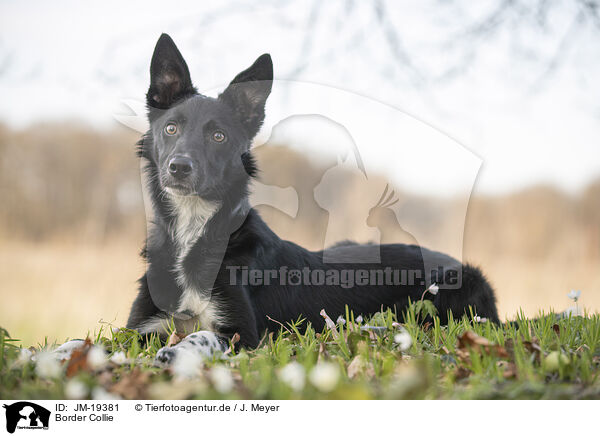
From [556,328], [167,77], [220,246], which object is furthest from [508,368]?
[167,77]

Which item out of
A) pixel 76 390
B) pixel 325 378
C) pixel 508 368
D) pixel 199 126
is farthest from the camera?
pixel 199 126

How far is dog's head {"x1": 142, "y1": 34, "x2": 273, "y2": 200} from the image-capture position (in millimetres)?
3006

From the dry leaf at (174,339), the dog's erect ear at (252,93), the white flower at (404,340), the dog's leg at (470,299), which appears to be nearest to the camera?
the white flower at (404,340)

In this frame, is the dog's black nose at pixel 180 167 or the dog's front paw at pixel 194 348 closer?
the dog's front paw at pixel 194 348

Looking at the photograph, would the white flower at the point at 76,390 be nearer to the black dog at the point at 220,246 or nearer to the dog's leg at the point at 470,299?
the black dog at the point at 220,246

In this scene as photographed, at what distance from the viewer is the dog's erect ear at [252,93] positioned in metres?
3.14

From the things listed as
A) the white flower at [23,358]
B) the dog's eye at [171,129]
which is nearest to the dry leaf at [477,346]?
the white flower at [23,358]

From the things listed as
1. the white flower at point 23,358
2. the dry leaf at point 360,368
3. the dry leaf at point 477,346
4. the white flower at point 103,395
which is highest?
the white flower at point 23,358

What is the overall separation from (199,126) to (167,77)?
470 mm

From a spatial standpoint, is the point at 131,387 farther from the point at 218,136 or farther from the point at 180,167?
the point at 218,136

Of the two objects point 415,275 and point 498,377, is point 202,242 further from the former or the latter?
point 498,377

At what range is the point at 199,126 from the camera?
312cm
